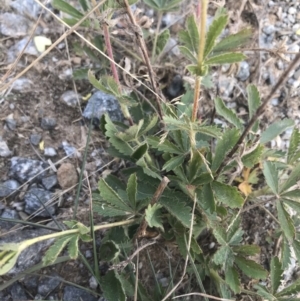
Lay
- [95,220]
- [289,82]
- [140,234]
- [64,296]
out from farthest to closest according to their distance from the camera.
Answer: [289,82]
[95,220]
[64,296]
[140,234]

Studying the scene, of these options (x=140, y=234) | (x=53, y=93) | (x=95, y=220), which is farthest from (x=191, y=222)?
(x=53, y=93)

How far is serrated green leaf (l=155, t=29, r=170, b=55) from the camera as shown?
1905mm

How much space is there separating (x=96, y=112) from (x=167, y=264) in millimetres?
679

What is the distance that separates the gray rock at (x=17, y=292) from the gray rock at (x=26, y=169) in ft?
1.30

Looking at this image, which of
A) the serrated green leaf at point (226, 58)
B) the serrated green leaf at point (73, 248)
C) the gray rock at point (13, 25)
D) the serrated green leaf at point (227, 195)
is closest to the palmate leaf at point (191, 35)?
the serrated green leaf at point (226, 58)

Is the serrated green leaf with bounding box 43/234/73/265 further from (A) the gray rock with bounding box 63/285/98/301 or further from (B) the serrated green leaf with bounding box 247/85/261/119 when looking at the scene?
(B) the serrated green leaf with bounding box 247/85/261/119

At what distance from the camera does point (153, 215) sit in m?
1.42

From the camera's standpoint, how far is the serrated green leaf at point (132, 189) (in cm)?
140

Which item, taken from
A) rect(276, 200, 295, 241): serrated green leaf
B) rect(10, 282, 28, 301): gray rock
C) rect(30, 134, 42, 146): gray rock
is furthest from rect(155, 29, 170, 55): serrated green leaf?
rect(10, 282, 28, 301): gray rock

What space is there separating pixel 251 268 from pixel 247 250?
6cm

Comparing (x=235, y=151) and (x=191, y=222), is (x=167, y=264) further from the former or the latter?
(x=235, y=151)

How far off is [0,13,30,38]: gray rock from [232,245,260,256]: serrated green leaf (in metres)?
1.32

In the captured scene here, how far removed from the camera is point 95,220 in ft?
5.74

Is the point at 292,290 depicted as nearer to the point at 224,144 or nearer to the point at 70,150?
the point at 224,144
